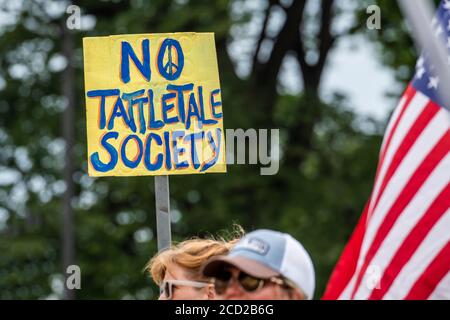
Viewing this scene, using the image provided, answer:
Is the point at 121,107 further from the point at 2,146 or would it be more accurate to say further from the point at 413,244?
the point at 2,146

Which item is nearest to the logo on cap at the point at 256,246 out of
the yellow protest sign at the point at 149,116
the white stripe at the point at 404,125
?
the yellow protest sign at the point at 149,116

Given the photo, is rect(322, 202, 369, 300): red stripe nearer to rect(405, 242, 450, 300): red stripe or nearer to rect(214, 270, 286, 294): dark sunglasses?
rect(405, 242, 450, 300): red stripe

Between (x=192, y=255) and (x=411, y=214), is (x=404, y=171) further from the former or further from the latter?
(x=192, y=255)

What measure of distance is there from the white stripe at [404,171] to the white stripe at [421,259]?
39 cm

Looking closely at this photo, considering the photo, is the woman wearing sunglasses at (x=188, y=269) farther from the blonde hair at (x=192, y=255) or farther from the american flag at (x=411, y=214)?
the american flag at (x=411, y=214)

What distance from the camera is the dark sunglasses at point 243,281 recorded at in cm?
452

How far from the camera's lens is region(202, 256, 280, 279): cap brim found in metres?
4.50

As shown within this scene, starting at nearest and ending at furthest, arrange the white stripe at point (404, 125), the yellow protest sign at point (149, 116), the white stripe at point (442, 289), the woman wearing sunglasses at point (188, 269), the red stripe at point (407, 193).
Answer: the woman wearing sunglasses at point (188, 269), the yellow protest sign at point (149, 116), the white stripe at point (442, 289), the red stripe at point (407, 193), the white stripe at point (404, 125)

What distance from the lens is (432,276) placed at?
7828 millimetres

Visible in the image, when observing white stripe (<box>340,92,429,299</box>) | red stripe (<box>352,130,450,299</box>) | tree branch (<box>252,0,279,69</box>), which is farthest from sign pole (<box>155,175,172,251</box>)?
tree branch (<box>252,0,279,69</box>)

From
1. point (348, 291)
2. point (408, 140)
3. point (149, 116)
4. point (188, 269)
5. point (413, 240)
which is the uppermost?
point (149, 116)

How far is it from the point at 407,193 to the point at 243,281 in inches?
152

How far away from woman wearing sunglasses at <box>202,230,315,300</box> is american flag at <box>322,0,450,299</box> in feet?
10.5

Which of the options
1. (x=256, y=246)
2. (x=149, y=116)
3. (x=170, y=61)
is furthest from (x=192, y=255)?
(x=170, y=61)
